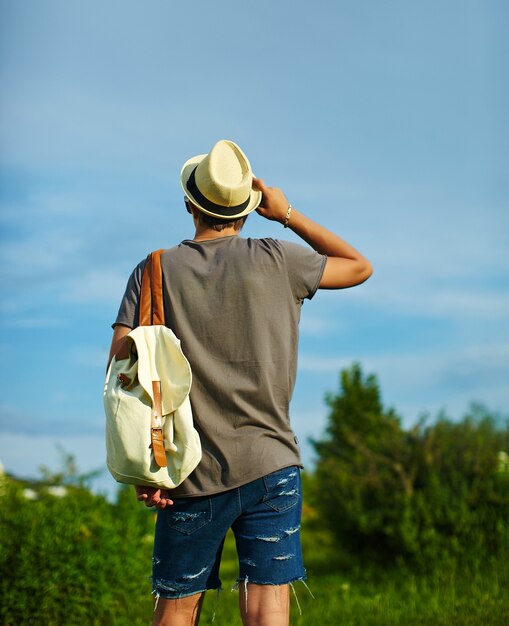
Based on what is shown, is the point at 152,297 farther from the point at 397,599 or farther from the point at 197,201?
the point at 397,599

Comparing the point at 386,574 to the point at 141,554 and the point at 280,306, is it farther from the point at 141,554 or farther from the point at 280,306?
the point at 280,306

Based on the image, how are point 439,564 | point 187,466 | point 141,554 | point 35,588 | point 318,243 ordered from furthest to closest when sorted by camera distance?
point 439,564 → point 141,554 → point 35,588 → point 318,243 → point 187,466

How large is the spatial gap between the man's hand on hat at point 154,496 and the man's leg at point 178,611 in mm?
402

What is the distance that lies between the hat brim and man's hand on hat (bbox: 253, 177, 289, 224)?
0.08 ft

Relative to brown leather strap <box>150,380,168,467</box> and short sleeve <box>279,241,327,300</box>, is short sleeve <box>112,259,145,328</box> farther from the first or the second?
short sleeve <box>279,241,327,300</box>

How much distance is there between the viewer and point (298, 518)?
326 cm

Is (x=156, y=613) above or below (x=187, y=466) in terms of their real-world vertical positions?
below

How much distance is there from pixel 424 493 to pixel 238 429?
5.12 metres

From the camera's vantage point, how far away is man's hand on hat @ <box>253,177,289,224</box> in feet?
11.7

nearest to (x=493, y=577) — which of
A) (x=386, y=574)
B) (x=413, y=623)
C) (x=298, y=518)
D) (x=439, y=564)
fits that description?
(x=439, y=564)

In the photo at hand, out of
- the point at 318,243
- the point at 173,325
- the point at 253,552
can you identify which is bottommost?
the point at 253,552

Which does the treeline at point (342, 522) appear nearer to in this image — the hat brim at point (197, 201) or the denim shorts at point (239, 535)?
the denim shorts at point (239, 535)

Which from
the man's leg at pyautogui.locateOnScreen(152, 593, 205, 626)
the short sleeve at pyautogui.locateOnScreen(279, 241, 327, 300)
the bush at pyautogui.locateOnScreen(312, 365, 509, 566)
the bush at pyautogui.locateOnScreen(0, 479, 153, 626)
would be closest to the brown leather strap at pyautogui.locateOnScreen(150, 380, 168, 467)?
the man's leg at pyautogui.locateOnScreen(152, 593, 205, 626)

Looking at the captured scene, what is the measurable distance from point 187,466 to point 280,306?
0.74m
